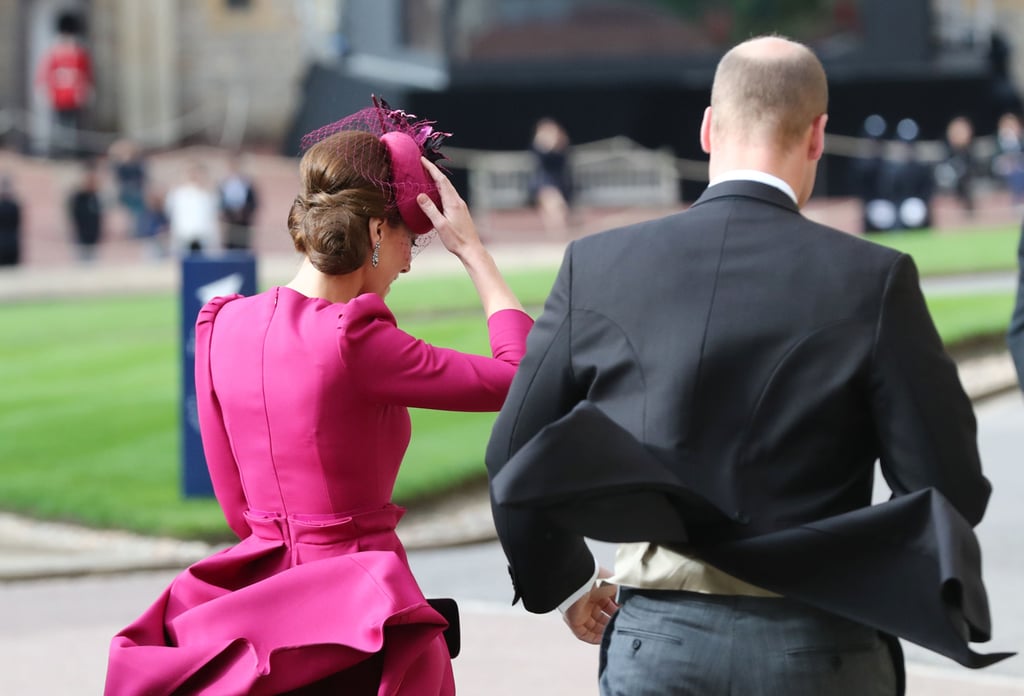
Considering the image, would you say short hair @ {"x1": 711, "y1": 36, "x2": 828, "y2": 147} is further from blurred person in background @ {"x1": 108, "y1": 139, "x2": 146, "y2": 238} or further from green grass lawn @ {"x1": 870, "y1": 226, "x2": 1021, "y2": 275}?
blurred person in background @ {"x1": 108, "y1": 139, "x2": 146, "y2": 238}

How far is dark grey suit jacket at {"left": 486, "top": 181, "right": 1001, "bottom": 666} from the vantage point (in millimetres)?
2891

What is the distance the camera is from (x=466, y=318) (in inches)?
740

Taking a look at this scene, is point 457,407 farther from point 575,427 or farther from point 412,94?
point 412,94

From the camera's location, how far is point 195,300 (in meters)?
10.3

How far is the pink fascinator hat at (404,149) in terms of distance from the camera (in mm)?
3584

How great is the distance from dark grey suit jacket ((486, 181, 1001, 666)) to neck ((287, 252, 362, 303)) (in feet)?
2.20

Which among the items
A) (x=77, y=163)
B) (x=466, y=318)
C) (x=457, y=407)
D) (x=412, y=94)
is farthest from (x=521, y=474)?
(x=77, y=163)

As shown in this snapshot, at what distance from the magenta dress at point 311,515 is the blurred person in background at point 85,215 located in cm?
2766

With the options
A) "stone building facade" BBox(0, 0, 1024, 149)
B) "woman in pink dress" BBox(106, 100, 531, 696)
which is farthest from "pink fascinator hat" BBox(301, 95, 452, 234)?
"stone building facade" BBox(0, 0, 1024, 149)

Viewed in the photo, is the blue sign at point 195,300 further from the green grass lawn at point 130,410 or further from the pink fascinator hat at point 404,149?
the pink fascinator hat at point 404,149

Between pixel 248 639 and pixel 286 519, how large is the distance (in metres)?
0.31

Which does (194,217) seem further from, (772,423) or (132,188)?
(772,423)

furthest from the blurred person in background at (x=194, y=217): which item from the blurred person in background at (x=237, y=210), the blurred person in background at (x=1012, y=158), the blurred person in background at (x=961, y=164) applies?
the blurred person in background at (x=1012, y=158)

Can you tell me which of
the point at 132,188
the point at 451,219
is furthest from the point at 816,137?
the point at 132,188
